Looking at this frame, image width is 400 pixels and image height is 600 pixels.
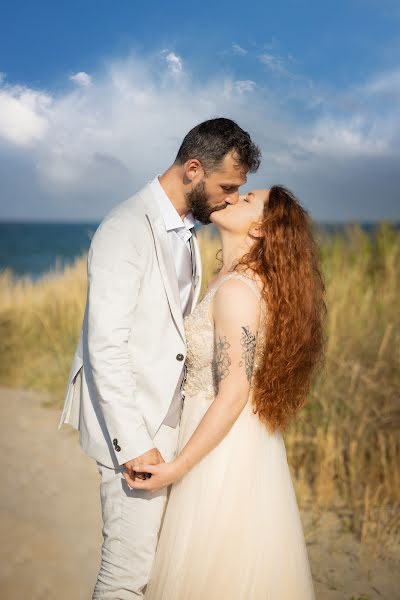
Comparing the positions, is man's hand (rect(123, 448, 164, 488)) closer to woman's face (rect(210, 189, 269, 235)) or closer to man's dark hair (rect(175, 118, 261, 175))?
woman's face (rect(210, 189, 269, 235))

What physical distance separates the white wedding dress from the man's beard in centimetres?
41

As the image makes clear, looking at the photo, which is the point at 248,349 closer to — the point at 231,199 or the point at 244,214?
the point at 244,214

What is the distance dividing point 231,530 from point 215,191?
1.39 m

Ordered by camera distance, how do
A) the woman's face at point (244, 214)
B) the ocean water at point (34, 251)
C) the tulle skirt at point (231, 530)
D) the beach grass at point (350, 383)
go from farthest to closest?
the ocean water at point (34, 251) < the beach grass at point (350, 383) < the woman's face at point (244, 214) < the tulle skirt at point (231, 530)

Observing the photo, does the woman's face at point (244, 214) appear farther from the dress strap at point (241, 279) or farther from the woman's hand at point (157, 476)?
the woman's hand at point (157, 476)

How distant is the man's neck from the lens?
98.1 inches

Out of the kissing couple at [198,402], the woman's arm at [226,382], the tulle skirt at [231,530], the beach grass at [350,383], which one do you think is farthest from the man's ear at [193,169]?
the beach grass at [350,383]

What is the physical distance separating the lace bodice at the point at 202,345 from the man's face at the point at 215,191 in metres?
0.40

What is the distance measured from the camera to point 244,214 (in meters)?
2.39

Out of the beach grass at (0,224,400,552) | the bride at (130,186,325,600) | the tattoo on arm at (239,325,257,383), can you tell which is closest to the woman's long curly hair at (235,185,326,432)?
the bride at (130,186,325,600)

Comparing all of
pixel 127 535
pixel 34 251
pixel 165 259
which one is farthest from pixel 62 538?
pixel 34 251

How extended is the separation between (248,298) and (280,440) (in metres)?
0.64

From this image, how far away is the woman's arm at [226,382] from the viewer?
6.85 feet

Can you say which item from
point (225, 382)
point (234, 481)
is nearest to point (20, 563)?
point (234, 481)
